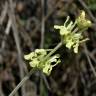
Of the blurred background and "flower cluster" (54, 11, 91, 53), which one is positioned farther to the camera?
the blurred background

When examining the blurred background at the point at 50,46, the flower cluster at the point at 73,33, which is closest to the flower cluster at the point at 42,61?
the flower cluster at the point at 73,33

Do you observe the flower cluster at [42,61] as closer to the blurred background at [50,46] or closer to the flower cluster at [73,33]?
the flower cluster at [73,33]

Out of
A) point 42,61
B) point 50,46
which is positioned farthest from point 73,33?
point 50,46

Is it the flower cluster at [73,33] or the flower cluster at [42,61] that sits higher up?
the flower cluster at [73,33]

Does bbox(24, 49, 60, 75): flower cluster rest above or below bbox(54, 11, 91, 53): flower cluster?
below

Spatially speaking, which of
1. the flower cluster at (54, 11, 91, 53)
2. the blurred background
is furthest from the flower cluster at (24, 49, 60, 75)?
the blurred background

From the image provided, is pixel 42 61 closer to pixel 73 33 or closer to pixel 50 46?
pixel 73 33

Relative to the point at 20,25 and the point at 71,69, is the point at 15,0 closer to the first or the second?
the point at 20,25

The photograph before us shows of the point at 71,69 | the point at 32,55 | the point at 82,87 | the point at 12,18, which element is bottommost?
the point at 82,87

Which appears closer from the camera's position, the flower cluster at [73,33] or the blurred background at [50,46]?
the flower cluster at [73,33]

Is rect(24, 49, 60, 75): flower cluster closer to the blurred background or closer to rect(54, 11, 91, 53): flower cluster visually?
rect(54, 11, 91, 53): flower cluster

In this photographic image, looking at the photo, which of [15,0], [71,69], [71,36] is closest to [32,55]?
[71,36]
